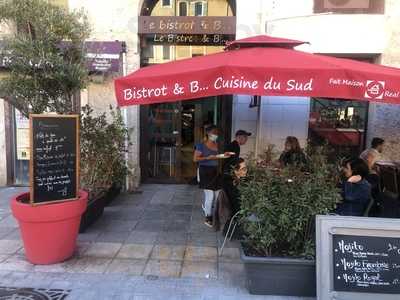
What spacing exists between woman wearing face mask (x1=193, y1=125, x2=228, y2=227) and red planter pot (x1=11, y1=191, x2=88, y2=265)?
1.90 metres

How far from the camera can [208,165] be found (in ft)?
19.1

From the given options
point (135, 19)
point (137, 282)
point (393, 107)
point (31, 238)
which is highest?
point (135, 19)

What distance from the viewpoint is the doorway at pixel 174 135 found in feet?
27.7

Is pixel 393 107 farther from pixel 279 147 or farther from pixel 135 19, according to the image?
pixel 135 19

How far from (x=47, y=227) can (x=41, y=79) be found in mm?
1646

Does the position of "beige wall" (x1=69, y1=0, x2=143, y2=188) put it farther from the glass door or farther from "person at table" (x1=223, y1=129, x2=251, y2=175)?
"person at table" (x1=223, y1=129, x2=251, y2=175)

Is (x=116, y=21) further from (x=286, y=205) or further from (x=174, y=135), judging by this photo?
(x=286, y=205)

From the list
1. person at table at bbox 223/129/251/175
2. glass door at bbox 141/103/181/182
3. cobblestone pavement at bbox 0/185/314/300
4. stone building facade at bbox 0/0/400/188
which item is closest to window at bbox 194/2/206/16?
stone building facade at bbox 0/0/400/188

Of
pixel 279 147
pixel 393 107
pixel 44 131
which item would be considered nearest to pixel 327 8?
pixel 393 107

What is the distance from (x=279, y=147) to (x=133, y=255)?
13.4ft

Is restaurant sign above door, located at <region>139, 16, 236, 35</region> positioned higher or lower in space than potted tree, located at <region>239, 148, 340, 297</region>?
higher

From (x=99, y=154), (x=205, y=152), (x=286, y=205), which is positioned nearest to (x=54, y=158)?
(x=99, y=154)

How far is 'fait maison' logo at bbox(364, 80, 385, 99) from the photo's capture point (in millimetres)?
4000

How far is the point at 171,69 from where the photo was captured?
175 inches
